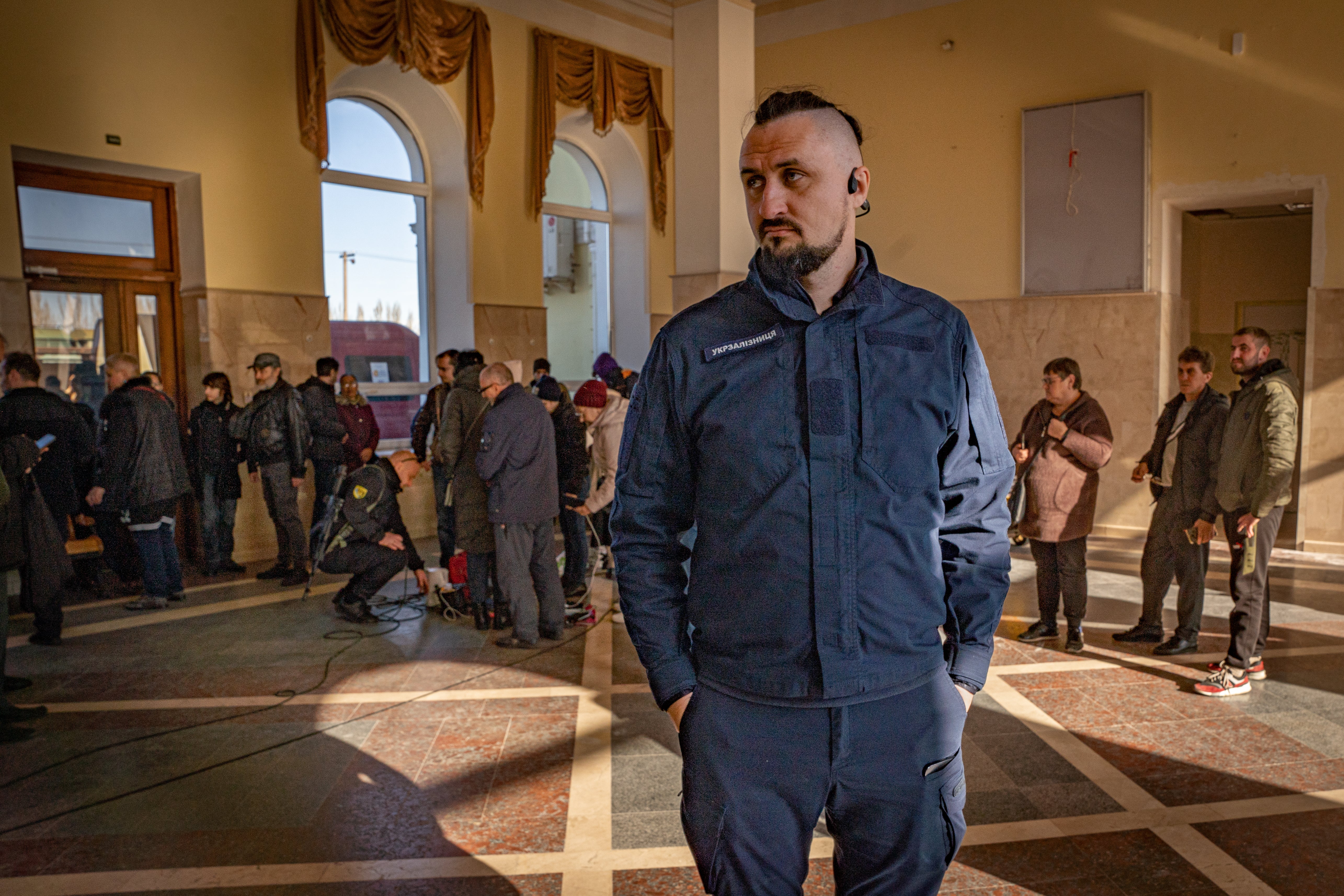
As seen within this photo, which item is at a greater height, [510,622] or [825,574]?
[825,574]

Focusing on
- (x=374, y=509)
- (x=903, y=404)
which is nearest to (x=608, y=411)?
(x=374, y=509)

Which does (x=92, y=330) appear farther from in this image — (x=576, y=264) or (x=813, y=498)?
(x=813, y=498)

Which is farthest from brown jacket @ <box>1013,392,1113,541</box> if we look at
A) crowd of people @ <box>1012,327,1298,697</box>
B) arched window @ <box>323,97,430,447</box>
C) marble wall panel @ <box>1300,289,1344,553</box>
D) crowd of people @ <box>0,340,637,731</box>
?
arched window @ <box>323,97,430,447</box>

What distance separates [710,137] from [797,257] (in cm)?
794

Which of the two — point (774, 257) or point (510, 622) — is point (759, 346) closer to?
point (774, 257)

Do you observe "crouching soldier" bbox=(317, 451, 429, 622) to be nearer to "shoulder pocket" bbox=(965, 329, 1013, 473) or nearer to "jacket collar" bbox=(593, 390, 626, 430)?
→ "jacket collar" bbox=(593, 390, 626, 430)

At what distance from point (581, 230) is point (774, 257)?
1232cm

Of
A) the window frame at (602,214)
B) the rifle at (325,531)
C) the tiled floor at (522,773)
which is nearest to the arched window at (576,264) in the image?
the window frame at (602,214)

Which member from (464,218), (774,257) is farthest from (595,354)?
(774,257)

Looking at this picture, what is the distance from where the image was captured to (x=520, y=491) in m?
6.34

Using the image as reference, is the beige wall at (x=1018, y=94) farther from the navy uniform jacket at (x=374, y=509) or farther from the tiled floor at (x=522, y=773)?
the tiled floor at (x=522, y=773)

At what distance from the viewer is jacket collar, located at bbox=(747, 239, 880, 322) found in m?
1.89

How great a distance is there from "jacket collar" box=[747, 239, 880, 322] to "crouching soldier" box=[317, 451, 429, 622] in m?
5.52

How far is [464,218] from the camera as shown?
11336 mm
